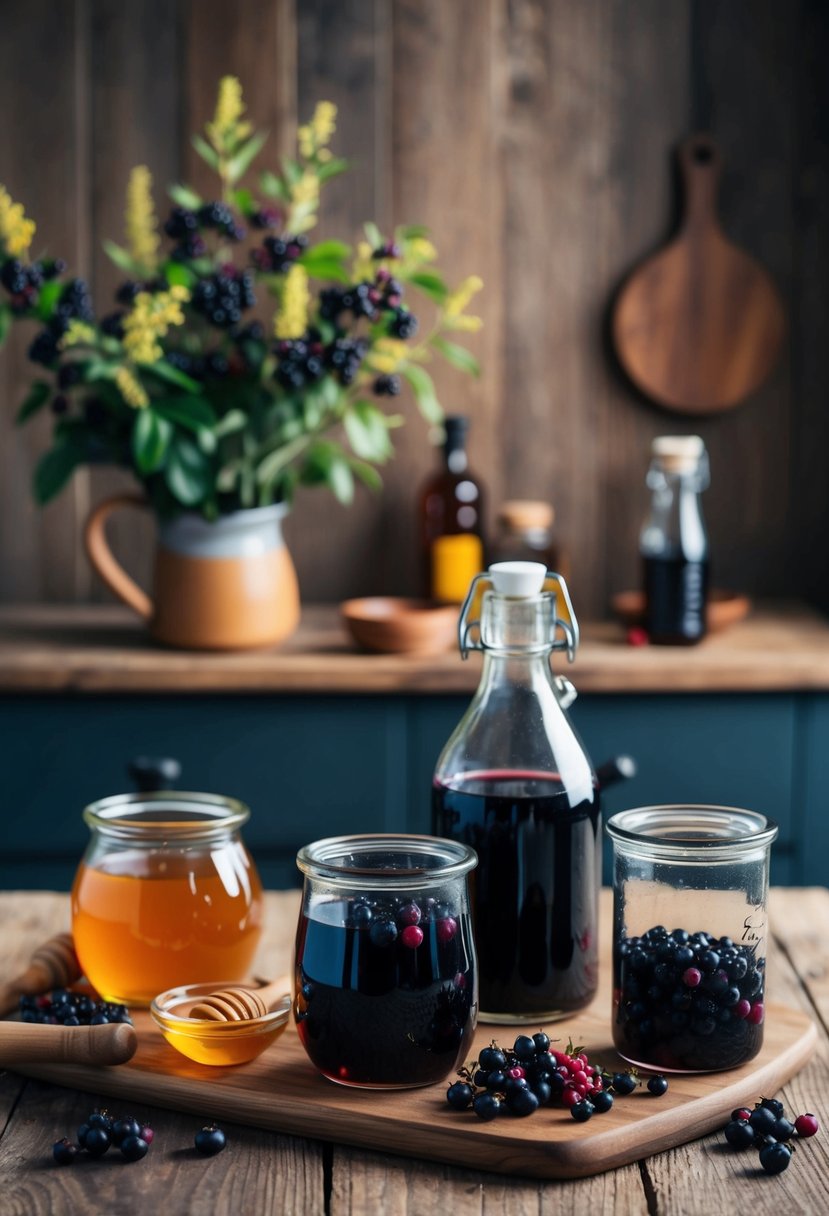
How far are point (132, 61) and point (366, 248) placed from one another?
2.86 ft

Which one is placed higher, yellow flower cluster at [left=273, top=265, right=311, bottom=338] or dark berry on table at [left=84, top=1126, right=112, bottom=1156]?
yellow flower cluster at [left=273, top=265, right=311, bottom=338]

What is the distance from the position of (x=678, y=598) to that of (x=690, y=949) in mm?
1383

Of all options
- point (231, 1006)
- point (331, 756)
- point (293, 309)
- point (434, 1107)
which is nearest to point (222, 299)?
point (293, 309)

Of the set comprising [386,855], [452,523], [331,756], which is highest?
[452,523]

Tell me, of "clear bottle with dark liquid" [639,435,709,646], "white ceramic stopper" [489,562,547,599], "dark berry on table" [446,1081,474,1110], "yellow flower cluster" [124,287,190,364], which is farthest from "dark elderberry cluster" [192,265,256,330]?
"dark berry on table" [446,1081,474,1110]

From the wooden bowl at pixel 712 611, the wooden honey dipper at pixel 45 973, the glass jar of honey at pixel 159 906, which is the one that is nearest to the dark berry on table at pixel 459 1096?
the glass jar of honey at pixel 159 906

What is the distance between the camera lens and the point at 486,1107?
0.83 meters

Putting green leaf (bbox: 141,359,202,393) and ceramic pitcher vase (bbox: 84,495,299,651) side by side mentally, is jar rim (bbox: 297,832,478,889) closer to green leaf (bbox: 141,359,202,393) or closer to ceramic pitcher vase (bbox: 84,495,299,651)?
green leaf (bbox: 141,359,202,393)

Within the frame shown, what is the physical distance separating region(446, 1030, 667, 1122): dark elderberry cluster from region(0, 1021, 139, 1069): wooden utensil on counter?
0.67 ft

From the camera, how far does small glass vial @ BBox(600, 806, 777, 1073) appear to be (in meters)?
0.90

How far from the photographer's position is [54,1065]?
92 centimetres

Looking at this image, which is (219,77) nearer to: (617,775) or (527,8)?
(527,8)

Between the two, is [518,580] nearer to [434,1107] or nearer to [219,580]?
[434,1107]

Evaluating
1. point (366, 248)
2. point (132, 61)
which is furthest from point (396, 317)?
point (132, 61)
